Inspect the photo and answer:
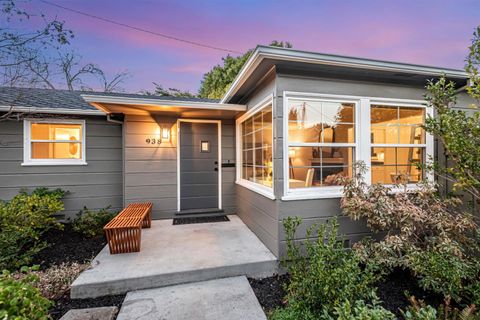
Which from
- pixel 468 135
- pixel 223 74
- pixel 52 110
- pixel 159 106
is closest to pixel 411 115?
pixel 468 135

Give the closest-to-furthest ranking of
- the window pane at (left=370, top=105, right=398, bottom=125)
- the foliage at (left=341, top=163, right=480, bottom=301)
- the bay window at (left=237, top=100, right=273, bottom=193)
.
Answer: the foliage at (left=341, top=163, right=480, bottom=301), the window pane at (left=370, top=105, right=398, bottom=125), the bay window at (left=237, top=100, right=273, bottom=193)

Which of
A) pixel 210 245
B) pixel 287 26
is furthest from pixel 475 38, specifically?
pixel 287 26

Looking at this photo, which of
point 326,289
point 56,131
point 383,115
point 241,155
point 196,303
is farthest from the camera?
point 241,155

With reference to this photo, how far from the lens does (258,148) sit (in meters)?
4.06

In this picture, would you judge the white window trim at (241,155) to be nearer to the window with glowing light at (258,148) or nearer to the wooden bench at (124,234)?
the window with glowing light at (258,148)

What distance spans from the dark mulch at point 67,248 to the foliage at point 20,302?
212cm

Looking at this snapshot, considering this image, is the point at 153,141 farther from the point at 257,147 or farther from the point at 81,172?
the point at 257,147

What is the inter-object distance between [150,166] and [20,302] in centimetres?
384

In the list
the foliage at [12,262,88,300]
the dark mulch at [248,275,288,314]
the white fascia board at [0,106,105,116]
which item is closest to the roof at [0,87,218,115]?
the white fascia board at [0,106,105,116]

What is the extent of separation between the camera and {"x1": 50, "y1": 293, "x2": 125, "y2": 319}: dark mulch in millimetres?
2253

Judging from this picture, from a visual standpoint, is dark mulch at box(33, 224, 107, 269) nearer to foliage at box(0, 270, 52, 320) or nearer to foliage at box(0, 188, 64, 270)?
foliage at box(0, 188, 64, 270)

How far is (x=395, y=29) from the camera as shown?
20.4 feet

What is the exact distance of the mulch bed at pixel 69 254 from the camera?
231 cm

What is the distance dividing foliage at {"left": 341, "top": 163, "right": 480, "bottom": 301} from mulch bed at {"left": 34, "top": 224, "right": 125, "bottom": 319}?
296cm
